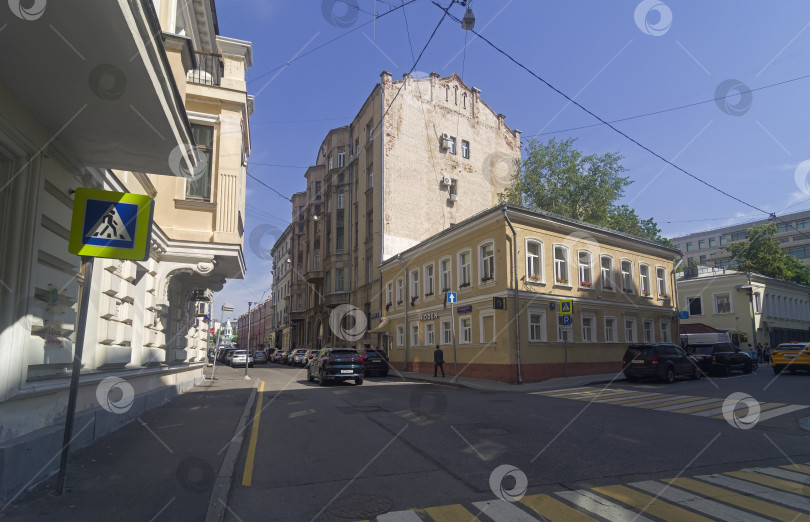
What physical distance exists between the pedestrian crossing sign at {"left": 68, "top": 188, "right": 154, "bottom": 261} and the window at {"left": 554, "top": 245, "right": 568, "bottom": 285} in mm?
21988

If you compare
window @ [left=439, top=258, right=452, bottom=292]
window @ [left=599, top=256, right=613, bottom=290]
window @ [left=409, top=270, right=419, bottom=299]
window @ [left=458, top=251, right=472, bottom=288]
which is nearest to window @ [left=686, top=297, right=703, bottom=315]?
window @ [left=599, top=256, right=613, bottom=290]

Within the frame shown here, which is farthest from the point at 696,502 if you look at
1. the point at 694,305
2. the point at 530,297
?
the point at 694,305

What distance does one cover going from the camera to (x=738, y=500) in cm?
515

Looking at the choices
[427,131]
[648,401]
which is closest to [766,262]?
[427,131]

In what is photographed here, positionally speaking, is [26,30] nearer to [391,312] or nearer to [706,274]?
[391,312]

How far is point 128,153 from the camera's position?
663 centimetres

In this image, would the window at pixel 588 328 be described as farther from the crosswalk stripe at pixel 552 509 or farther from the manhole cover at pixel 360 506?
the manhole cover at pixel 360 506

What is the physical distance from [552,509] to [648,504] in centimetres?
102

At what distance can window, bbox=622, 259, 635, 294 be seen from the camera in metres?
28.4

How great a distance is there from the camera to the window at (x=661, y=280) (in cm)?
3105

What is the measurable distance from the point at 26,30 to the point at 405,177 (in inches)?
1299

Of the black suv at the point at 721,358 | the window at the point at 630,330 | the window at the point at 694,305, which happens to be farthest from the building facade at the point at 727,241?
the black suv at the point at 721,358

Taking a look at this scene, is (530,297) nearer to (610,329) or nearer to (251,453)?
(610,329)

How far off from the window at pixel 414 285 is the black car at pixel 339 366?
9610 millimetres
